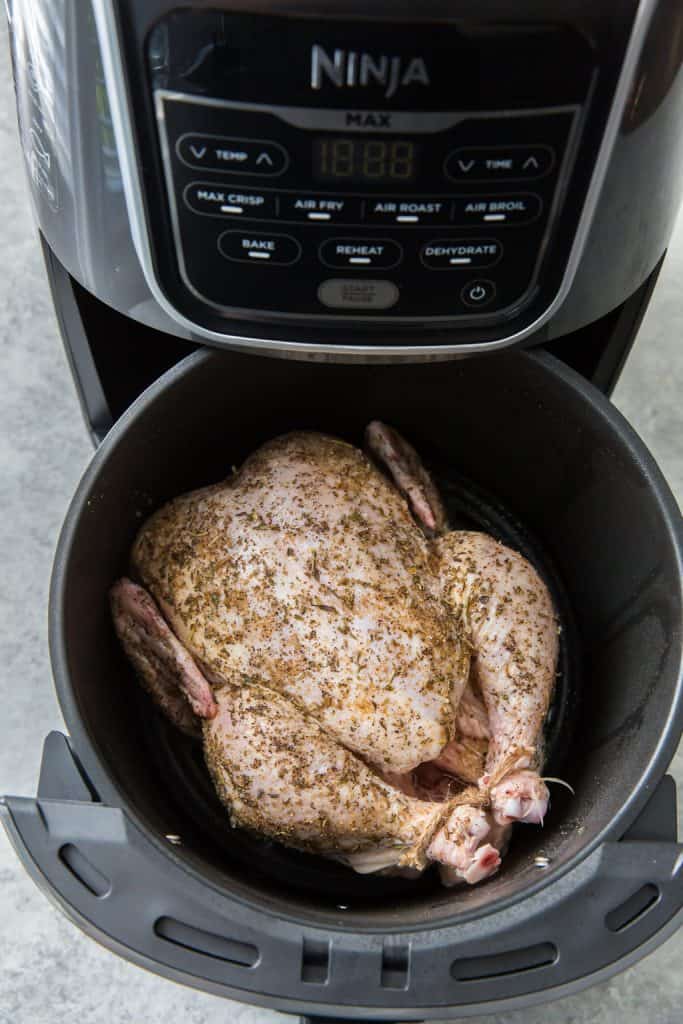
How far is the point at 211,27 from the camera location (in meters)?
0.57

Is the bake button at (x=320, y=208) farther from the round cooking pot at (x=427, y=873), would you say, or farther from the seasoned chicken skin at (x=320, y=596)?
the seasoned chicken skin at (x=320, y=596)

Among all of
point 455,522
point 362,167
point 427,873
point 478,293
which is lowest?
point 427,873

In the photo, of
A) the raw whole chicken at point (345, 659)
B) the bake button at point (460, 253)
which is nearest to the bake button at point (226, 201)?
the bake button at point (460, 253)

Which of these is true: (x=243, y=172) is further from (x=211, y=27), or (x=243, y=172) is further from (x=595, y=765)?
(x=595, y=765)

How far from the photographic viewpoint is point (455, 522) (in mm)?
1063

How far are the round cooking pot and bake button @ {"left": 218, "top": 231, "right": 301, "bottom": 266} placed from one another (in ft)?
0.46

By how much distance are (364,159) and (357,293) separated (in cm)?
10

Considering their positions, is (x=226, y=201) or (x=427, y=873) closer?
(x=226, y=201)

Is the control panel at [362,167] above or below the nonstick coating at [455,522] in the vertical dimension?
above

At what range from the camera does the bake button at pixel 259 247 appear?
673mm

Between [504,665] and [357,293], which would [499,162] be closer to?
[357,293]

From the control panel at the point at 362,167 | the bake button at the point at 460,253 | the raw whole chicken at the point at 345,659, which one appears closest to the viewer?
the control panel at the point at 362,167

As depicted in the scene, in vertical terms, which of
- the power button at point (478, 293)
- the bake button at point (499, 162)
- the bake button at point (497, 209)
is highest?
the bake button at point (499, 162)

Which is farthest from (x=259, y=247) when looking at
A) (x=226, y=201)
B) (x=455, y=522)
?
(x=455, y=522)
